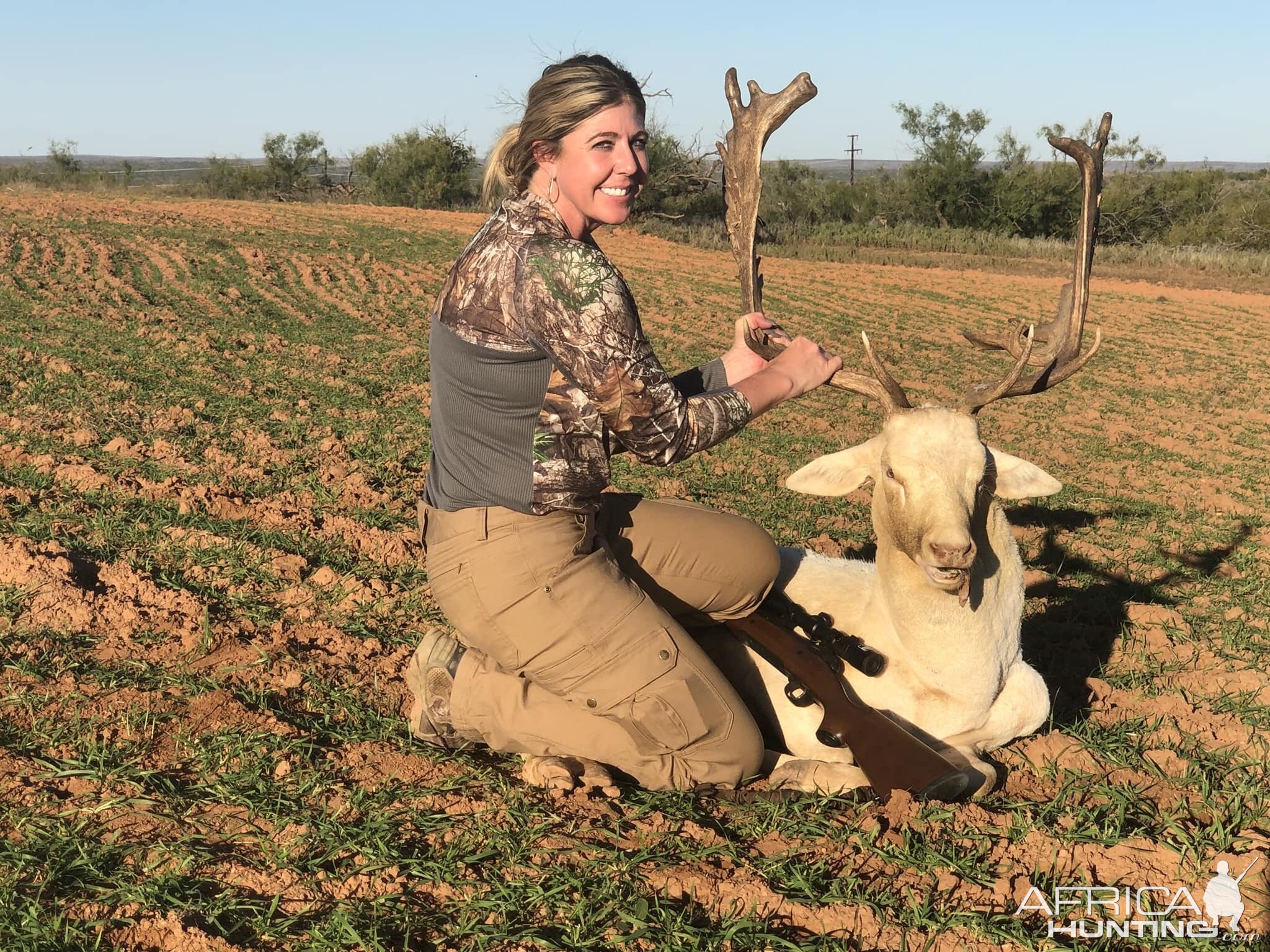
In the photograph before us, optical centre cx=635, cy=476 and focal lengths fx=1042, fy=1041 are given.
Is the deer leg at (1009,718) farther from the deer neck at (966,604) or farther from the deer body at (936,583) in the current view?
the deer neck at (966,604)

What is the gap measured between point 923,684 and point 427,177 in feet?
149

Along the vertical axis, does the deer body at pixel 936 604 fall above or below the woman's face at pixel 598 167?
below

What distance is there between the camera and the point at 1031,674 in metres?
3.93

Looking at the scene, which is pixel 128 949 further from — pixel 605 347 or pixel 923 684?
pixel 923 684

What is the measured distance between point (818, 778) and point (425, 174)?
4558 cm

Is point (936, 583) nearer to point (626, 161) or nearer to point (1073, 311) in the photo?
point (1073, 311)

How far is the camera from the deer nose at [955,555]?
10.9ft

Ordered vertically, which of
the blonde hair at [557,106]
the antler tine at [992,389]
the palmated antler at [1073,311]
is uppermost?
the blonde hair at [557,106]

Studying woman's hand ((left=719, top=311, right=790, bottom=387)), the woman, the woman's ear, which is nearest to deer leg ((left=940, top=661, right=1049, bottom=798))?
the woman

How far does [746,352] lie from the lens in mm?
4129

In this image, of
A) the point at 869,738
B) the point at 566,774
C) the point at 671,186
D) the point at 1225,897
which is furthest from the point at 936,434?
the point at 671,186

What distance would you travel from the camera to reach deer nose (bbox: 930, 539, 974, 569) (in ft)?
10.9

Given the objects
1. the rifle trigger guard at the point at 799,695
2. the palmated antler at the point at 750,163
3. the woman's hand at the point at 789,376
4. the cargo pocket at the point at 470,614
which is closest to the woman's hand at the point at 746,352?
the palmated antler at the point at 750,163

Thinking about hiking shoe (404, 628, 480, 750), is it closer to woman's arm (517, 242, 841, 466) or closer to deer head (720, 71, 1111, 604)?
woman's arm (517, 242, 841, 466)
